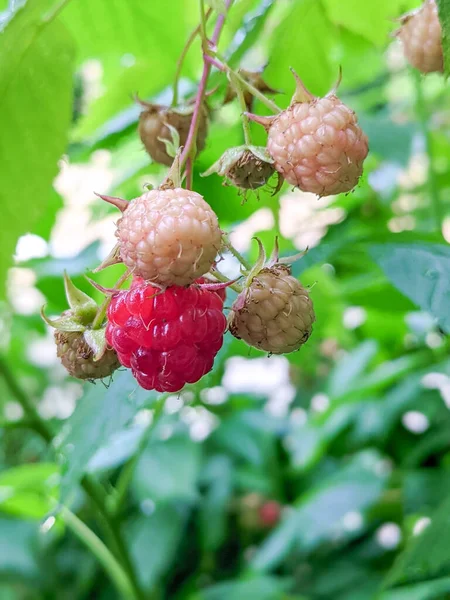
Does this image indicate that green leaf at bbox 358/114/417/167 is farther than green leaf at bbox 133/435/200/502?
No

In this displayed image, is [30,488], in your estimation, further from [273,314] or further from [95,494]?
[273,314]

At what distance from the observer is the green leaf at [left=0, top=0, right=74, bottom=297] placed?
64 cm

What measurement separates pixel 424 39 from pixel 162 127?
29cm

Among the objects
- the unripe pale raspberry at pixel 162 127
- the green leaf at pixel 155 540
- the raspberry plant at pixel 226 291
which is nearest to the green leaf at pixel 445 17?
the raspberry plant at pixel 226 291

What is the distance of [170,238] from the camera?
0.48m

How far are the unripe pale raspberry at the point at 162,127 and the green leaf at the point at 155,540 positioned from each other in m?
1.24

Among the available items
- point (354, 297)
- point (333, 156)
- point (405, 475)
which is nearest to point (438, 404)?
point (405, 475)

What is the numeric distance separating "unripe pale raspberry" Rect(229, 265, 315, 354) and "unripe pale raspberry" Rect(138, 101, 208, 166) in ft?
0.70

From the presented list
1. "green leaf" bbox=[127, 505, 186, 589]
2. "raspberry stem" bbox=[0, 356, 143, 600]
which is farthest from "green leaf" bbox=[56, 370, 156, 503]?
"green leaf" bbox=[127, 505, 186, 589]

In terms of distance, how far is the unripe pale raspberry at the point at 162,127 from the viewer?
726mm

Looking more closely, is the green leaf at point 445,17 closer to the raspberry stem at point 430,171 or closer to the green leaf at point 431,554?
the green leaf at point 431,554

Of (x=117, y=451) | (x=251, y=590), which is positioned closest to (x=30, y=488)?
(x=117, y=451)

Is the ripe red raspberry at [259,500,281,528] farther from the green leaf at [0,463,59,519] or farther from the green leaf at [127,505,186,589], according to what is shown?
the green leaf at [0,463,59,519]

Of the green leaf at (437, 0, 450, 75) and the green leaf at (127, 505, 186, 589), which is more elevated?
the green leaf at (437, 0, 450, 75)
